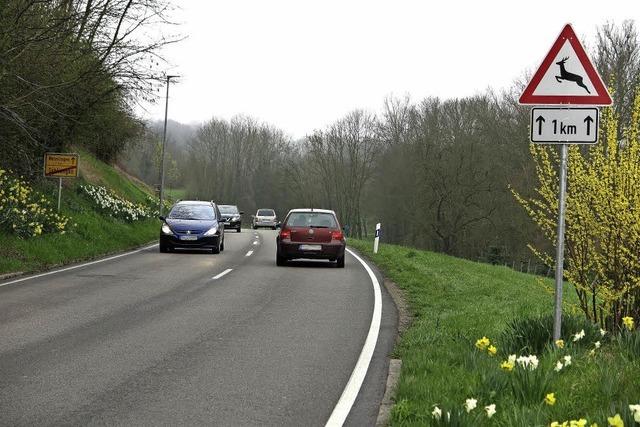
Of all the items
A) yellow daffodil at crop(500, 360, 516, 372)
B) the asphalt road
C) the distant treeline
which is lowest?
the asphalt road

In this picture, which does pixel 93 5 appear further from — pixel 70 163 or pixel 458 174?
pixel 458 174

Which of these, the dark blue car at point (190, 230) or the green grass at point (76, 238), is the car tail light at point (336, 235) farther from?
the green grass at point (76, 238)

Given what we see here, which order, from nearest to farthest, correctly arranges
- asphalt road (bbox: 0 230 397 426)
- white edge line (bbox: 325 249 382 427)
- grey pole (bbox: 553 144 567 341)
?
white edge line (bbox: 325 249 382 427)
asphalt road (bbox: 0 230 397 426)
grey pole (bbox: 553 144 567 341)

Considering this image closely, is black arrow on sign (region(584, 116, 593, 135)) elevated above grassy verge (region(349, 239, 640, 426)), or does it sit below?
above

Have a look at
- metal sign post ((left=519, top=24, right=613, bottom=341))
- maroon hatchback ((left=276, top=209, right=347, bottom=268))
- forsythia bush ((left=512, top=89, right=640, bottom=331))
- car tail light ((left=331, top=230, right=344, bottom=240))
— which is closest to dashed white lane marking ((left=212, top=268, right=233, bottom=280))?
maroon hatchback ((left=276, top=209, right=347, bottom=268))

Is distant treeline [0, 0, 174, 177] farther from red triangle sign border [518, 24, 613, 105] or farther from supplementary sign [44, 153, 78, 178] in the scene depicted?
red triangle sign border [518, 24, 613, 105]

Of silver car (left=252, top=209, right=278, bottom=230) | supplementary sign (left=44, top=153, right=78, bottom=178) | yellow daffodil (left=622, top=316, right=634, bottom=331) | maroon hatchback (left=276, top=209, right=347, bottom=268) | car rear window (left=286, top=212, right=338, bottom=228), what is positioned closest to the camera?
yellow daffodil (left=622, top=316, right=634, bottom=331)

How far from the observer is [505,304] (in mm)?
12336

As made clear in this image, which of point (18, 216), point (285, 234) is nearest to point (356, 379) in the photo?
point (285, 234)

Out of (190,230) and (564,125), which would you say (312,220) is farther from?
(564,125)

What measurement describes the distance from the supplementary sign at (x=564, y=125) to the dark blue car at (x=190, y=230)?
1673cm

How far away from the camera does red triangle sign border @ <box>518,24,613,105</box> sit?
21.0ft

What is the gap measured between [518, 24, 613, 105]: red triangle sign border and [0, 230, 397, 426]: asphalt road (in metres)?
2.91

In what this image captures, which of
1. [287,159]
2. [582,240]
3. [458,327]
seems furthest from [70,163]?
[287,159]
